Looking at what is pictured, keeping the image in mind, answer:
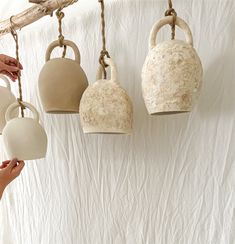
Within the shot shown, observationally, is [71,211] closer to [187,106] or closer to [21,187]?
[21,187]

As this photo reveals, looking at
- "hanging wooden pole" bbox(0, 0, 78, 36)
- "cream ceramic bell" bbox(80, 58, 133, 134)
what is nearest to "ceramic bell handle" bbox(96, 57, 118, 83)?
"cream ceramic bell" bbox(80, 58, 133, 134)

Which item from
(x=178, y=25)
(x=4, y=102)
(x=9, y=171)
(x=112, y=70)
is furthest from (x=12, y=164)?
(x=178, y=25)

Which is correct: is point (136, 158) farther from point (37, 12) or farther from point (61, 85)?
point (37, 12)

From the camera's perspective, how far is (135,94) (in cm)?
62

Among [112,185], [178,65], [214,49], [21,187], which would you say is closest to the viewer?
[178,65]

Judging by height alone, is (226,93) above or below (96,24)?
below

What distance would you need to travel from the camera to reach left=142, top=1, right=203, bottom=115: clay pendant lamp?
442 mm

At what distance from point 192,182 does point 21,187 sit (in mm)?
428

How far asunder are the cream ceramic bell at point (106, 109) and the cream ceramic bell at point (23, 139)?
119 millimetres

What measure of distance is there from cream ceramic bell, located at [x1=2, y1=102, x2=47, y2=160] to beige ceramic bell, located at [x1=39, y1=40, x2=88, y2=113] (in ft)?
0.18

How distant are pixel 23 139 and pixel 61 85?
0.11 meters

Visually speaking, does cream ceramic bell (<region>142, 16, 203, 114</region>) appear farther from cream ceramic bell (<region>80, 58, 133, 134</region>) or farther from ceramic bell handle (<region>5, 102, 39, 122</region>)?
ceramic bell handle (<region>5, 102, 39, 122</region>)

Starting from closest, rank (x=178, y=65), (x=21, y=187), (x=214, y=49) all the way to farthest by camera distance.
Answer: (x=178, y=65)
(x=214, y=49)
(x=21, y=187)

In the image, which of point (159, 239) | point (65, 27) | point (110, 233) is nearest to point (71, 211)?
point (110, 233)
